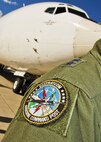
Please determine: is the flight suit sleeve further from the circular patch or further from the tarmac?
the tarmac

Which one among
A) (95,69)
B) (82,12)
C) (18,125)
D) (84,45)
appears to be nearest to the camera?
(18,125)

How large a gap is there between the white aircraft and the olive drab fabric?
7144 millimetres

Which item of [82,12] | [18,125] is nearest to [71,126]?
[18,125]

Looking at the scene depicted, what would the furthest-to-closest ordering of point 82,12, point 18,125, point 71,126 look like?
point 82,12, point 18,125, point 71,126

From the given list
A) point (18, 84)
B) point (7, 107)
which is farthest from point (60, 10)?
point (7, 107)

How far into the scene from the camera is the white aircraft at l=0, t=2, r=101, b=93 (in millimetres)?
8805

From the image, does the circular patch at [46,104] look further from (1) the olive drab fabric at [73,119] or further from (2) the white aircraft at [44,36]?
(2) the white aircraft at [44,36]

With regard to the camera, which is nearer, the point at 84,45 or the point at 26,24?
the point at 84,45

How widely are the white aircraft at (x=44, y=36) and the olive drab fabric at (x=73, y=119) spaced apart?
7144 mm

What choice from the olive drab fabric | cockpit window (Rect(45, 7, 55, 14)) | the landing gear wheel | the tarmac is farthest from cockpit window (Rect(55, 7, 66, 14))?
the olive drab fabric

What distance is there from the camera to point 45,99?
1.28 metres

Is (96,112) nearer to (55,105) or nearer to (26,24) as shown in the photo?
(55,105)

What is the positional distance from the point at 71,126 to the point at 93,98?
15 centimetres

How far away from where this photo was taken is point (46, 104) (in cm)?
127
